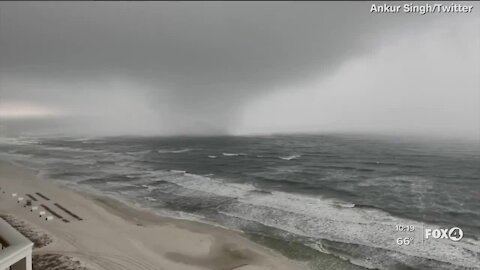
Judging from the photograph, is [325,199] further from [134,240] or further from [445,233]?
[134,240]

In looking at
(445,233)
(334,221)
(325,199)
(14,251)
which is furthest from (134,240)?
(445,233)

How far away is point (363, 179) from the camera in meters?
31.3

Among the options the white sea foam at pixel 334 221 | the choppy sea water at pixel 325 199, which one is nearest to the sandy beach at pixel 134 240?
the choppy sea water at pixel 325 199

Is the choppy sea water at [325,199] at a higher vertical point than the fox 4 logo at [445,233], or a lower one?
higher

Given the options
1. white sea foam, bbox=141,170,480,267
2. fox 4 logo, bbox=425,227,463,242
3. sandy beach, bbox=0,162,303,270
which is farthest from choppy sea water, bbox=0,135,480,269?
sandy beach, bbox=0,162,303,270

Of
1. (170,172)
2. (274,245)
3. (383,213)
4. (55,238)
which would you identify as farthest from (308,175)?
(55,238)

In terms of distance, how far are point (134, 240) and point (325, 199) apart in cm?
1501

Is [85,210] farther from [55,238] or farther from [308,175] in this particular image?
[308,175]

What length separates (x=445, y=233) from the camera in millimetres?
16672

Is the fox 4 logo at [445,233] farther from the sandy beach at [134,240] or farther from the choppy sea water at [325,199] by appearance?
the sandy beach at [134,240]

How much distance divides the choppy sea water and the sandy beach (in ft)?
4.76

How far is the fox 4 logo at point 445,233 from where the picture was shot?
1598cm

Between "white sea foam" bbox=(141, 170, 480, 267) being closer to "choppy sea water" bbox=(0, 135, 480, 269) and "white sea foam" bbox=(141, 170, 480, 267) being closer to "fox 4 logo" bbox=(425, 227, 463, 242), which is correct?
"choppy sea water" bbox=(0, 135, 480, 269)

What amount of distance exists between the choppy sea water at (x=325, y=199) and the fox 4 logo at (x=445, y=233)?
41cm
